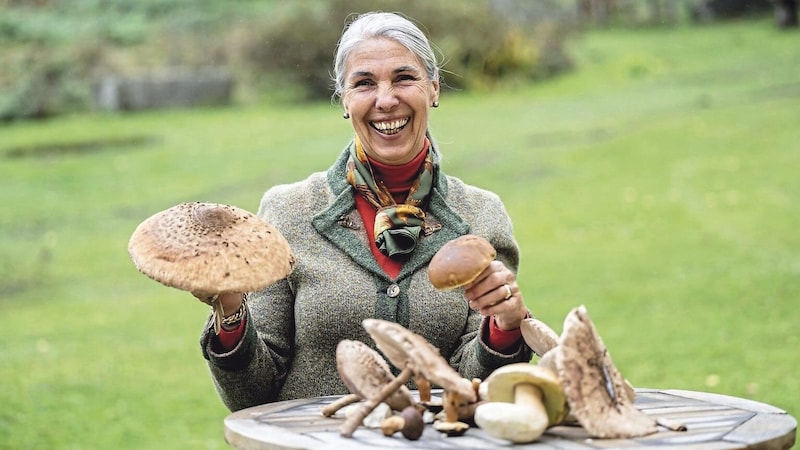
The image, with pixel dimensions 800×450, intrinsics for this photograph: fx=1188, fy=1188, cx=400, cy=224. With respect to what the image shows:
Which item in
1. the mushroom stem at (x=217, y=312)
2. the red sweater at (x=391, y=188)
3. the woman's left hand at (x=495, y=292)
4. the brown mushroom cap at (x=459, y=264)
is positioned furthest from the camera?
the red sweater at (x=391, y=188)

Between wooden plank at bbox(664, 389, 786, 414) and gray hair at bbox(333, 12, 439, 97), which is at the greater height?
gray hair at bbox(333, 12, 439, 97)

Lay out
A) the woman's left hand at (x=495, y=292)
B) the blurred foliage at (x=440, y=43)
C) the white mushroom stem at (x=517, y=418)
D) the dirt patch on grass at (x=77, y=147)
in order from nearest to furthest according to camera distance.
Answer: the white mushroom stem at (x=517, y=418)
the woman's left hand at (x=495, y=292)
the dirt patch on grass at (x=77, y=147)
the blurred foliage at (x=440, y=43)

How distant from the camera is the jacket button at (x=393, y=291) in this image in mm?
3699

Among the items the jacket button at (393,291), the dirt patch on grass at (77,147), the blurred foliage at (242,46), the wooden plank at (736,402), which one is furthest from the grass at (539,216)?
the wooden plank at (736,402)

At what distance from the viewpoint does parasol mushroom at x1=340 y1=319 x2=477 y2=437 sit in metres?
2.70

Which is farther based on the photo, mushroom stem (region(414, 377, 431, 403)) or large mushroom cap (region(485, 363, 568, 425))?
mushroom stem (region(414, 377, 431, 403))

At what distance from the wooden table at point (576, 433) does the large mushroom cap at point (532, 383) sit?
0.06m

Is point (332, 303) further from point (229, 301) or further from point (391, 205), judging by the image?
point (229, 301)

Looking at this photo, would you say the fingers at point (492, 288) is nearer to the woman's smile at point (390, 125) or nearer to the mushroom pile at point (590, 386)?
the mushroom pile at point (590, 386)

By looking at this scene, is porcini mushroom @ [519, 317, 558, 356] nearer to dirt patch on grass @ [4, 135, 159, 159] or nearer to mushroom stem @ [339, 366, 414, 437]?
mushroom stem @ [339, 366, 414, 437]

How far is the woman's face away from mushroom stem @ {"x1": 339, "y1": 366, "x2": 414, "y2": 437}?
1.18 m

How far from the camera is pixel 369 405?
2.72 meters

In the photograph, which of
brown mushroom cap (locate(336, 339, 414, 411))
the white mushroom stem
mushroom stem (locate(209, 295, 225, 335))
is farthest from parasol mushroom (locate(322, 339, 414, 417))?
mushroom stem (locate(209, 295, 225, 335))

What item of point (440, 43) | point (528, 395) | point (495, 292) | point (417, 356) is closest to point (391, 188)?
point (495, 292)
